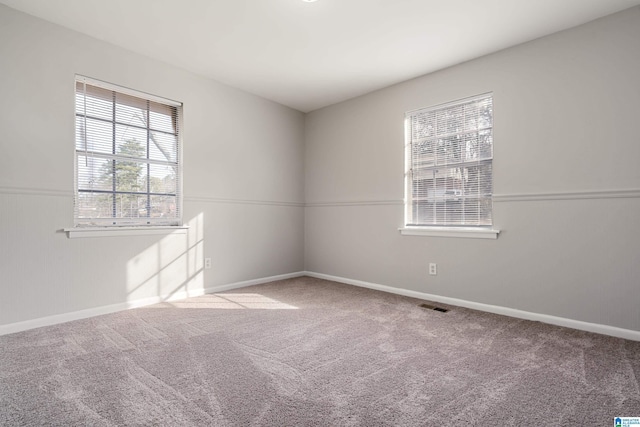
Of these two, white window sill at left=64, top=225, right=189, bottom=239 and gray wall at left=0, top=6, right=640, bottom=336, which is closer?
gray wall at left=0, top=6, right=640, bottom=336

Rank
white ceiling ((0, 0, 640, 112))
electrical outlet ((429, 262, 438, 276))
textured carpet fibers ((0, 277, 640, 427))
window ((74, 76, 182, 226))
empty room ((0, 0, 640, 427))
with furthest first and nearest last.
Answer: electrical outlet ((429, 262, 438, 276))
window ((74, 76, 182, 226))
white ceiling ((0, 0, 640, 112))
empty room ((0, 0, 640, 427))
textured carpet fibers ((0, 277, 640, 427))

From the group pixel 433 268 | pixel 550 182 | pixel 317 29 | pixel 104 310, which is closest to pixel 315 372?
pixel 433 268

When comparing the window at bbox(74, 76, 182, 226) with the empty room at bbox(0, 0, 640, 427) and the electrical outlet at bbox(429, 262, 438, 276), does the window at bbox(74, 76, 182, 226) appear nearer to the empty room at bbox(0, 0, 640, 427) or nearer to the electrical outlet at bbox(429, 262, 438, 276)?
the empty room at bbox(0, 0, 640, 427)

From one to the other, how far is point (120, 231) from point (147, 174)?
67cm

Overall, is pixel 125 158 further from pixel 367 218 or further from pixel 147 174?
pixel 367 218

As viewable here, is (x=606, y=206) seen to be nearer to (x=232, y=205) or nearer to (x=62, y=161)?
(x=232, y=205)

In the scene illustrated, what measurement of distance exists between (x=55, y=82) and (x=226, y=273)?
2574mm

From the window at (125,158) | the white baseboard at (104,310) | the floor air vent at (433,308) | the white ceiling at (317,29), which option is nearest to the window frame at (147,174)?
the window at (125,158)

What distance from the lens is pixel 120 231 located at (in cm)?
321

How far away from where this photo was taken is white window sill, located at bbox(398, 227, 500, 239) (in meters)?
3.24

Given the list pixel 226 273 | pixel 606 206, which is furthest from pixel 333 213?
pixel 606 206

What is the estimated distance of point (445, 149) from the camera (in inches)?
143

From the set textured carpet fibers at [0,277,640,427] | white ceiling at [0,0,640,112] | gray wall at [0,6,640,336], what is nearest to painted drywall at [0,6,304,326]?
gray wall at [0,6,640,336]

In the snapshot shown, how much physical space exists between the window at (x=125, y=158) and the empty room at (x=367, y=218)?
21mm
